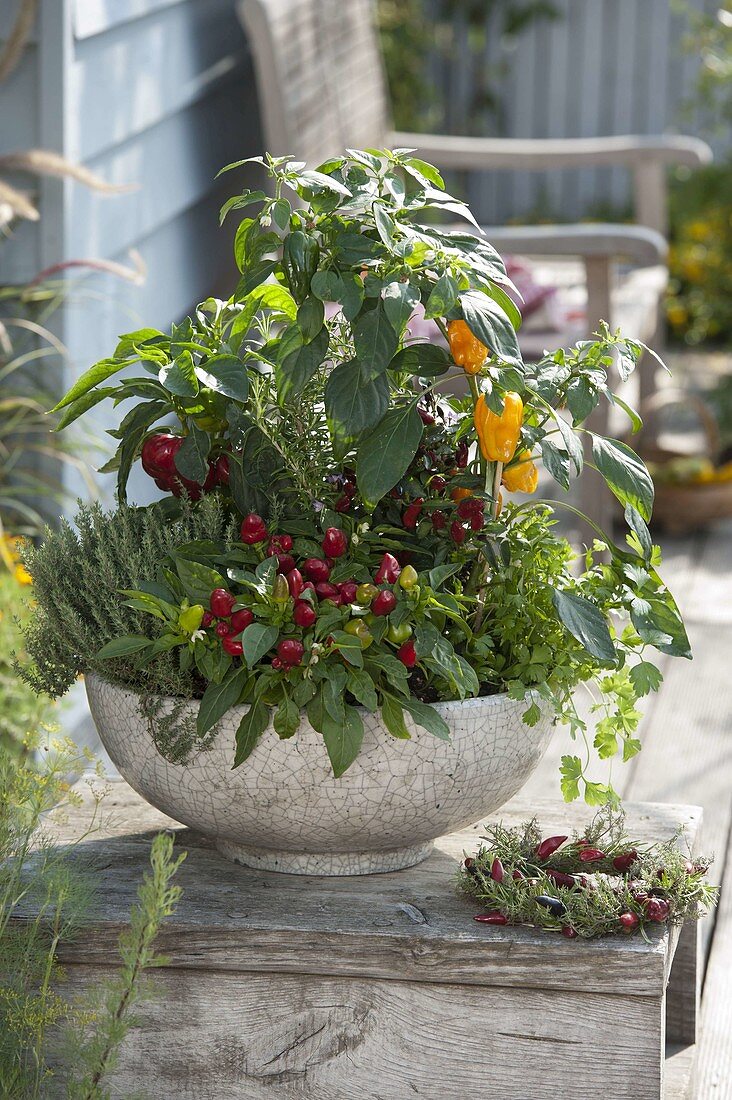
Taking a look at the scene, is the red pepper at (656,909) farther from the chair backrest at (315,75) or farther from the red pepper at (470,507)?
the chair backrest at (315,75)

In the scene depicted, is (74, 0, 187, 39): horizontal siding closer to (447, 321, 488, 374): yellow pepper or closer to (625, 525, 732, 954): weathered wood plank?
(447, 321, 488, 374): yellow pepper

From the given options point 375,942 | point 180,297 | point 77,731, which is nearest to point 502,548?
point 375,942

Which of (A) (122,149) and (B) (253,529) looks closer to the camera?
(B) (253,529)

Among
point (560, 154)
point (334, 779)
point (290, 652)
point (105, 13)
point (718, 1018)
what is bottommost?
point (718, 1018)

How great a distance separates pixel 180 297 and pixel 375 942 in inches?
67.9

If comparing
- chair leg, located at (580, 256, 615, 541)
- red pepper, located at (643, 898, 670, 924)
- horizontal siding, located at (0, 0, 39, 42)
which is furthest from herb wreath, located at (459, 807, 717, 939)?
chair leg, located at (580, 256, 615, 541)

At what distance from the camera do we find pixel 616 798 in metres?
1.08

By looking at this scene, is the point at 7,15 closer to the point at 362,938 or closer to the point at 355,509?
the point at 355,509

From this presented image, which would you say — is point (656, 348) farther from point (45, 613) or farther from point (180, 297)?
point (45, 613)

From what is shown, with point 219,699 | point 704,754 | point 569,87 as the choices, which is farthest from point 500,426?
point 569,87

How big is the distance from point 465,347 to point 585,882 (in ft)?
1.33

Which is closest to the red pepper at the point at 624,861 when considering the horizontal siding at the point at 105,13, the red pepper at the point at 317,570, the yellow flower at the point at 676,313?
the red pepper at the point at 317,570

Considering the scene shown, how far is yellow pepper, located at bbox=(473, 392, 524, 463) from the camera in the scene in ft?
3.23

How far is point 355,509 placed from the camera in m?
1.09
